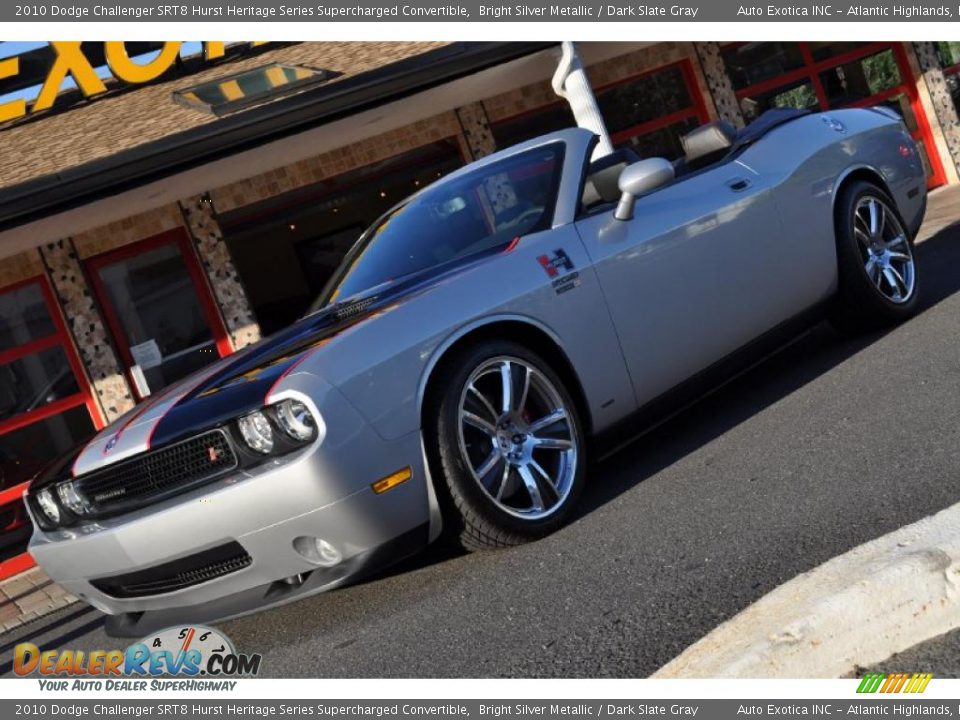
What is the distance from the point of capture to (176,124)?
10.9m

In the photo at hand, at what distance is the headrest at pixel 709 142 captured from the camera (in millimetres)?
6172

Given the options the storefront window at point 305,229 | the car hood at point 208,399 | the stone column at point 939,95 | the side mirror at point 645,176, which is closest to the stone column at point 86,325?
the storefront window at point 305,229

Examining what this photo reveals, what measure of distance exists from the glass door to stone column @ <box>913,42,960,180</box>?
949 centimetres

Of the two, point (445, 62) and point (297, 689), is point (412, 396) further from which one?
point (445, 62)

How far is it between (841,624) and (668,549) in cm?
106

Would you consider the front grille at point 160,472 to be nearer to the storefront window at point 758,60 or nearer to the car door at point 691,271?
the car door at point 691,271

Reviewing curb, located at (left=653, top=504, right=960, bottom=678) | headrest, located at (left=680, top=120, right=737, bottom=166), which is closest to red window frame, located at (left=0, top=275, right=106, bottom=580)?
→ headrest, located at (left=680, top=120, right=737, bottom=166)

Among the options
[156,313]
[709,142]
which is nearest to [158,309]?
[156,313]

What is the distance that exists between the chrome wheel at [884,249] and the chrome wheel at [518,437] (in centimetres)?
244

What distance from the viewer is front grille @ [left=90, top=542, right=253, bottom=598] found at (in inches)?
154

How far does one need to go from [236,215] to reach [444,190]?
25.4 feet

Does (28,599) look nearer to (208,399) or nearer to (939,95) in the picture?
(208,399)
